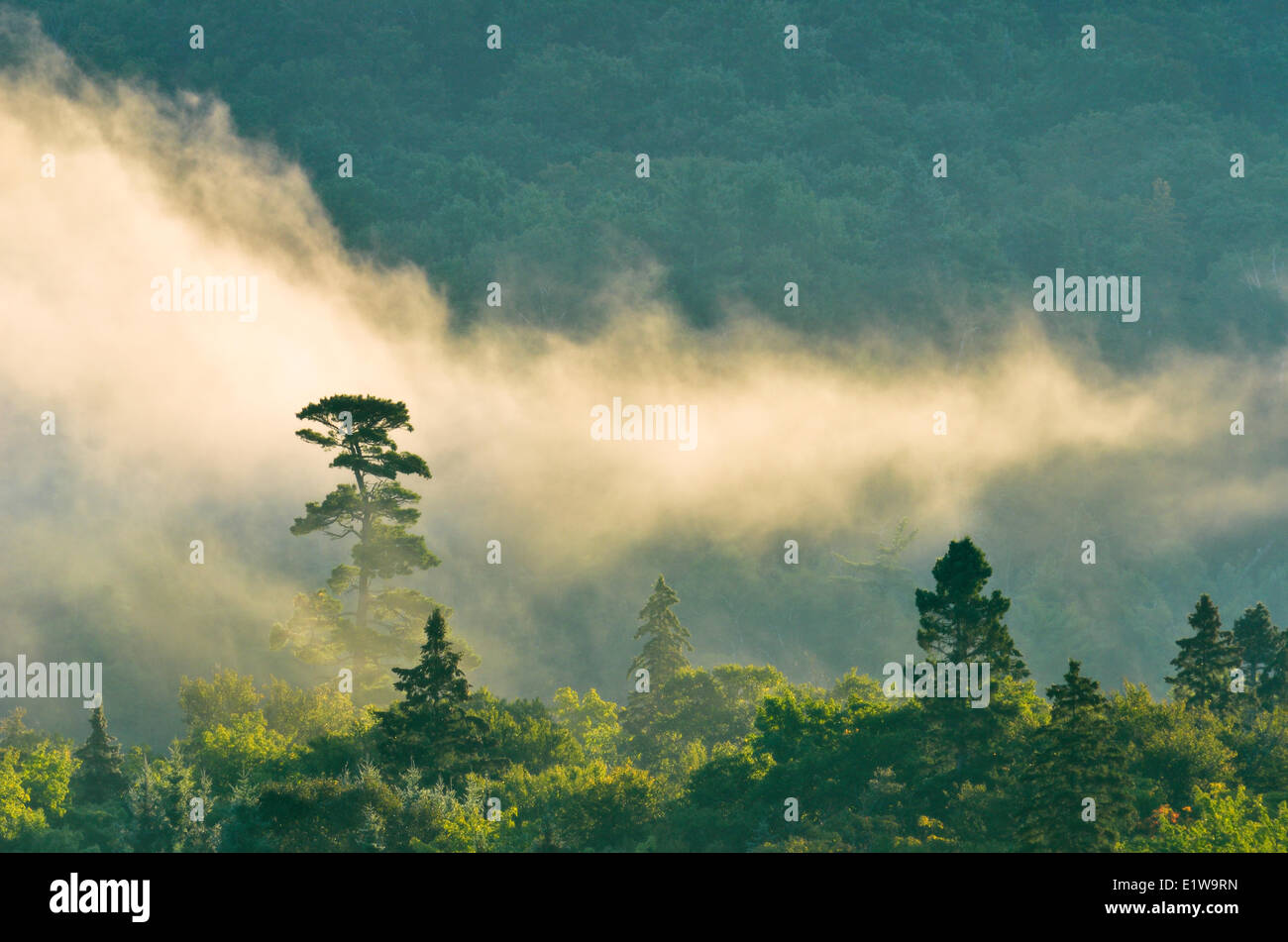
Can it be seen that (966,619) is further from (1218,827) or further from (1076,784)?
(1218,827)

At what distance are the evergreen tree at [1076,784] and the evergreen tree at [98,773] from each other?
174 feet

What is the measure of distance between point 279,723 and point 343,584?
953cm

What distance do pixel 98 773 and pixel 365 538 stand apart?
71.8 feet

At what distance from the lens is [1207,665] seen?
287 feet

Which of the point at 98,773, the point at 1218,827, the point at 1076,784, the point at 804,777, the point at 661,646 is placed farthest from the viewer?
the point at 661,646

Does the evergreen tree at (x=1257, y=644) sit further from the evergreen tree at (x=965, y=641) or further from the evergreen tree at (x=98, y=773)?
the evergreen tree at (x=98, y=773)

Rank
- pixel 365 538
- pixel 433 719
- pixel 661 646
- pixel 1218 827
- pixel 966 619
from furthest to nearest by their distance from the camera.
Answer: pixel 661 646 → pixel 365 538 → pixel 433 719 → pixel 966 619 → pixel 1218 827

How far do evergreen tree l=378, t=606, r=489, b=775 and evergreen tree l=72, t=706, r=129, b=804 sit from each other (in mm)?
24639

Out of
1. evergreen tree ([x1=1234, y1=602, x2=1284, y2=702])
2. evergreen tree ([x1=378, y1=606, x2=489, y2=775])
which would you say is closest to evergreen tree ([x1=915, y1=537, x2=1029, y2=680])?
evergreen tree ([x1=378, y1=606, x2=489, y2=775])

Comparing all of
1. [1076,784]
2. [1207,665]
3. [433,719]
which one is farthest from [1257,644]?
[433,719]

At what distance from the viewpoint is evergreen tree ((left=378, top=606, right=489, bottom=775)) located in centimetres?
7975

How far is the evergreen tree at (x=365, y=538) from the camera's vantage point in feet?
348

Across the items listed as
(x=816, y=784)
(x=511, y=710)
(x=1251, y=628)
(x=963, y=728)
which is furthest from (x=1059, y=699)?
(x=511, y=710)
